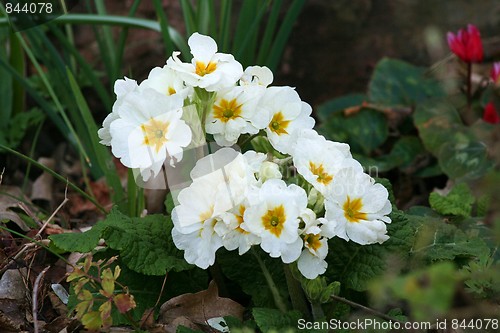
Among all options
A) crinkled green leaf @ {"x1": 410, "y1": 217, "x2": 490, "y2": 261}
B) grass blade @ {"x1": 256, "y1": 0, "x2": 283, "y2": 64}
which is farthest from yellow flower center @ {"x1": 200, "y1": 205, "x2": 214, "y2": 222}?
grass blade @ {"x1": 256, "y1": 0, "x2": 283, "y2": 64}

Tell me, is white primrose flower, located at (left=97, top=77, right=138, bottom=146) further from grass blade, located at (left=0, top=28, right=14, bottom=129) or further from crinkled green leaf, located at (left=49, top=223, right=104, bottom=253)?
grass blade, located at (left=0, top=28, right=14, bottom=129)

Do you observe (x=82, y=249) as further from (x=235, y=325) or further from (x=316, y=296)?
(x=316, y=296)

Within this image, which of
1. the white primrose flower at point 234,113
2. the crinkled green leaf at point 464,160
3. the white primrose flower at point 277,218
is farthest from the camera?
the crinkled green leaf at point 464,160

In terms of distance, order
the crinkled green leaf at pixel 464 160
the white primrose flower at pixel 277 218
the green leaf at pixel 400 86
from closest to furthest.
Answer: the white primrose flower at pixel 277 218, the crinkled green leaf at pixel 464 160, the green leaf at pixel 400 86

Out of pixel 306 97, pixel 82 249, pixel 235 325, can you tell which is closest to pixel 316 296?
pixel 235 325

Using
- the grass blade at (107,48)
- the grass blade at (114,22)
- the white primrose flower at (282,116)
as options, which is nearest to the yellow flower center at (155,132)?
the white primrose flower at (282,116)

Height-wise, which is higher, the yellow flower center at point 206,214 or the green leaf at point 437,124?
the yellow flower center at point 206,214

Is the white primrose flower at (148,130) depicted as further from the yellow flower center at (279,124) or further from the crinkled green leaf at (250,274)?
the crinkled green leaf at (250,274)

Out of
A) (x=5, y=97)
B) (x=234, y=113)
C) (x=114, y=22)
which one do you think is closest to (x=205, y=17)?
(x=114, y=22)
